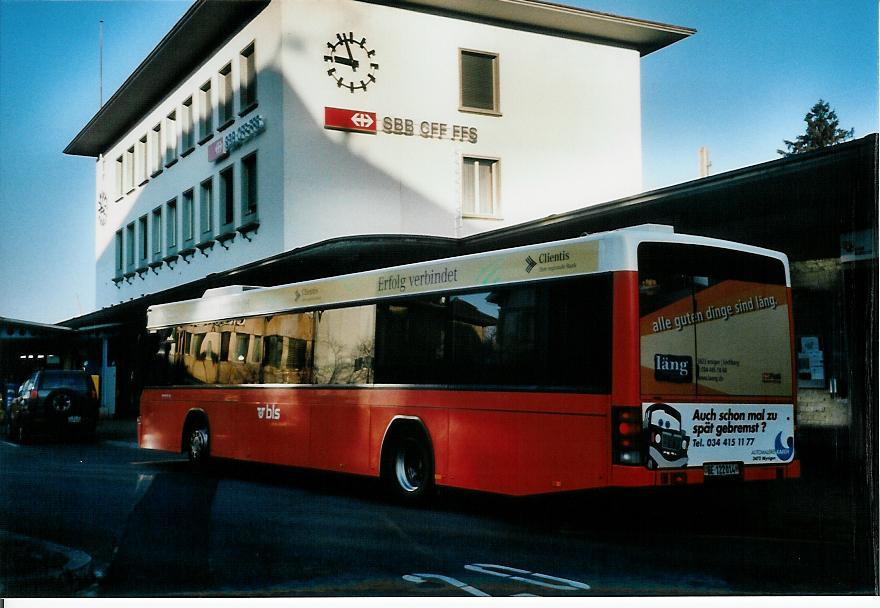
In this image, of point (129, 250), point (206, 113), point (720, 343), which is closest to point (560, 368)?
point (720, 343)

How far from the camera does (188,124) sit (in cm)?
2398

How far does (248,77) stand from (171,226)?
5.68 meters

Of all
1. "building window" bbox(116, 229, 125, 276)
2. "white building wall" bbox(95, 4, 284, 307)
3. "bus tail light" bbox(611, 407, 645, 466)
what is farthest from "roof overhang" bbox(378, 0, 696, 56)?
"bus tail light" bbox(611, 407, 645, 466)

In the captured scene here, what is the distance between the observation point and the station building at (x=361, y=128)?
68.0ft

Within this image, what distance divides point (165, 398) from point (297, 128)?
6.66 m

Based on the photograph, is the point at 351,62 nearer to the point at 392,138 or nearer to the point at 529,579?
the point at 392,138

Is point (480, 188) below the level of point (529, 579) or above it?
above

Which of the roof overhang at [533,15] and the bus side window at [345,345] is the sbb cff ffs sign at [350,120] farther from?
the bus side window at [345,345]

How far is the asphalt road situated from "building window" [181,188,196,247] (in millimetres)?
12367

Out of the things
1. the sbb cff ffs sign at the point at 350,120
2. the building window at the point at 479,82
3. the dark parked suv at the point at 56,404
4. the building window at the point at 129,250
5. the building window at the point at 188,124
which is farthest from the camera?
the building window at the point at 129,250

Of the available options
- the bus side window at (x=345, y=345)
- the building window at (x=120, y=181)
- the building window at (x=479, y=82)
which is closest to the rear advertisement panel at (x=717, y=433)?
the bus side window at (x=345, y=345)

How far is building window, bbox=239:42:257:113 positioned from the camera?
22297 millimetres

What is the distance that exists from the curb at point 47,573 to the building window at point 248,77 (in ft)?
48.2

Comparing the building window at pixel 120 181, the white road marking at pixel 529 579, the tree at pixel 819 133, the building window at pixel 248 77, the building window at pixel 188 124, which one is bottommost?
the white road marking at pixel 529 579
